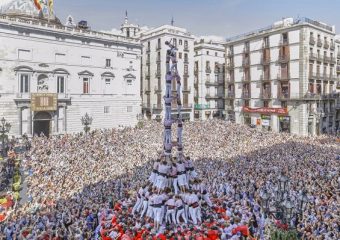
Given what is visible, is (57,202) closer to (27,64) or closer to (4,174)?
(4,174)

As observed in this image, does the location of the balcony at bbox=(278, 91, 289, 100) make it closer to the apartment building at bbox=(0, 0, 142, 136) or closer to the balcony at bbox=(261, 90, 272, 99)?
the balcony at bbox=(261, 90, 272, 99)

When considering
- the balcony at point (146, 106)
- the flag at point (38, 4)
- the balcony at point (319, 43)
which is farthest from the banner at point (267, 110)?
the flag at point (38, 4)

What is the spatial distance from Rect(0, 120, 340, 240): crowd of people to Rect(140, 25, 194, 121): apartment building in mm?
23777

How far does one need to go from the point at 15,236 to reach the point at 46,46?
28.7 metres

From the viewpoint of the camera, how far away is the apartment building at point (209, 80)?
195 ft

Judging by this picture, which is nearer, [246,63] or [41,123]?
[41,123]

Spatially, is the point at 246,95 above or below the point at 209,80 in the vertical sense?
below

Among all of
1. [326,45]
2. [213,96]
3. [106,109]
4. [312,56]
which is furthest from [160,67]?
[326,45]

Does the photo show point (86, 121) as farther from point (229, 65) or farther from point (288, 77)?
point (229, 65)

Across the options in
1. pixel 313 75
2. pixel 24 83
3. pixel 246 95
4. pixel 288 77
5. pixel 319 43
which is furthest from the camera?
pixel 246 95

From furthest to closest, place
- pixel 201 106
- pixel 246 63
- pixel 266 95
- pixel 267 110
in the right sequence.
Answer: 1. pixel 201 106
2. pixel 246 63
3. pixel 266 95
4. pixel 267 110

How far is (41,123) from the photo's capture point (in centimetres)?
3772

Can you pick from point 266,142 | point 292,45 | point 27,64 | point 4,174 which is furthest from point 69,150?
point 292,45

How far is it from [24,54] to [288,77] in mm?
34227
